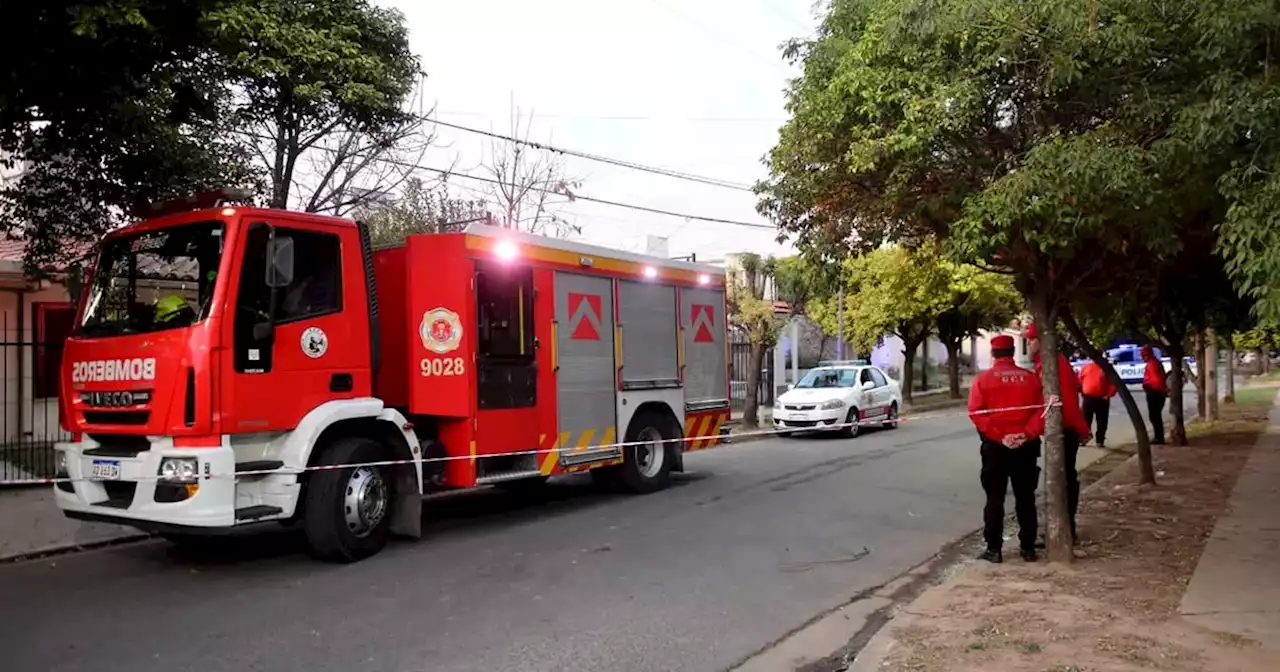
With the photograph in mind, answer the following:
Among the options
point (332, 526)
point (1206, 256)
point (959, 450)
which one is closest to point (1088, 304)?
point (1206, 256)

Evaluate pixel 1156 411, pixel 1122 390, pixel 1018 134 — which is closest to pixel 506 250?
pixel 1018 134

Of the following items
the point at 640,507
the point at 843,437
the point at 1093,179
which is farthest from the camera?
the point at 843,437

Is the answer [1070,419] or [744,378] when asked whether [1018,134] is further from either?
[744,378]

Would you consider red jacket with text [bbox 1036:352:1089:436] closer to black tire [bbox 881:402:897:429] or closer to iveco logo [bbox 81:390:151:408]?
iveco logo [bbox 81:390:151:408]

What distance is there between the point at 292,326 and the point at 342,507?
1.52 meters

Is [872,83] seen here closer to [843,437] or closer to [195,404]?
[195,404]

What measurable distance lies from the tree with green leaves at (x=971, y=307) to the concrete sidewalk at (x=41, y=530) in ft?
63.3

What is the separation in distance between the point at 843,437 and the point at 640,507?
9946 millimetres

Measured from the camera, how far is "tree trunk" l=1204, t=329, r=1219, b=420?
2152cm

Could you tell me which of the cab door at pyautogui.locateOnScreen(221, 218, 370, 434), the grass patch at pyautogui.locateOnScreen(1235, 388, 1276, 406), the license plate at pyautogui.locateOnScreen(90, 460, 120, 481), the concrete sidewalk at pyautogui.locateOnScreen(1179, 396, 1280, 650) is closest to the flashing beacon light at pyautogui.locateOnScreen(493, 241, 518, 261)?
the cab door at pyautogui.locateOnScreen(221, 218, 370, 434)

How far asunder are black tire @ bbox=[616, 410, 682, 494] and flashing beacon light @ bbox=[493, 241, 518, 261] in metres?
2.81

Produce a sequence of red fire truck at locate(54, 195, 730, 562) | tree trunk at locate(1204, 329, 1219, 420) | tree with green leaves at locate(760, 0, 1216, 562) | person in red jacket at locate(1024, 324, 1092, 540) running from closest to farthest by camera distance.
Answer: tree with green leaves at locate(760, 0, 1216, 562) → red fire truck at locate(54, 195, 730, 562) → person in red jacket at locate(1024, 324, 1092, 540) → tree trunk at locate(1204, 329, 1219, 420)

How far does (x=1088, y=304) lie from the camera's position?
12211 millimetres

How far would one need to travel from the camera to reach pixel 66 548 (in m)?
8.66
